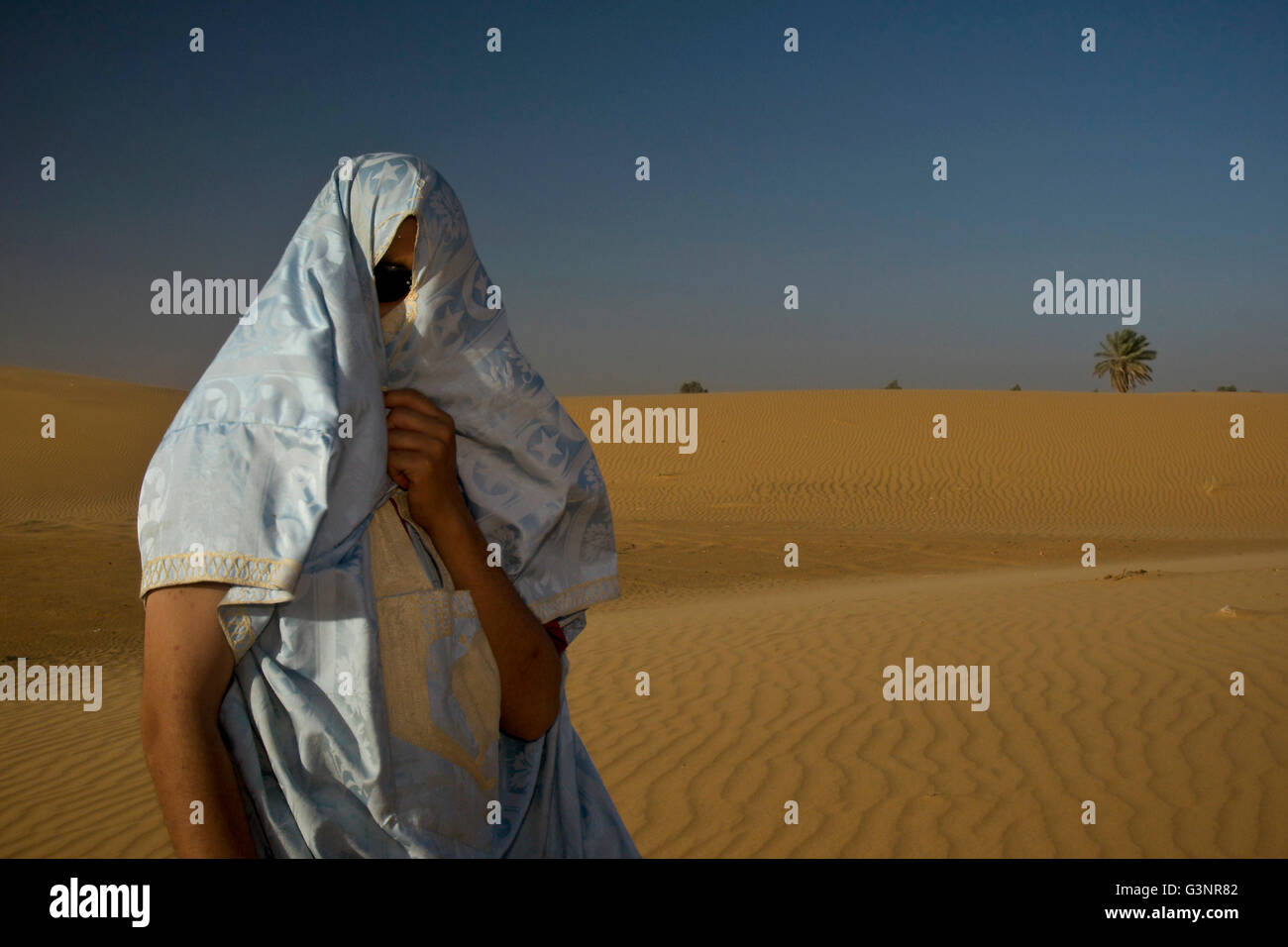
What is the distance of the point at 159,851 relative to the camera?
480 centimetres

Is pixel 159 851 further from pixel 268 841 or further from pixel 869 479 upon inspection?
pixel 869 479

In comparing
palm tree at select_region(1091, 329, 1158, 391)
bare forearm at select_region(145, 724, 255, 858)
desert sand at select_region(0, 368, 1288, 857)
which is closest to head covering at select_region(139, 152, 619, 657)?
bare forearm at select_region(145, 724, 255, 858)

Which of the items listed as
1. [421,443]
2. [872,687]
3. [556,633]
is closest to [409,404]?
[421,443]

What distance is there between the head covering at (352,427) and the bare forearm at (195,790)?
12 centimetres

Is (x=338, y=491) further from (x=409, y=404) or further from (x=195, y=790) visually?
(x=195, y=790)

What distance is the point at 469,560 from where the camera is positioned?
1442 mm

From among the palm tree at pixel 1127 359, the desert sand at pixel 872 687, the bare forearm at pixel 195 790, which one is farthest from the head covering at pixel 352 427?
the palm tree at pixel 1127 359

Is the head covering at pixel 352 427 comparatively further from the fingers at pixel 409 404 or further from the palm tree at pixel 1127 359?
the palm tree at pixel 1127 359

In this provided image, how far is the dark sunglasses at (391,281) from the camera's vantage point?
145 centimetres

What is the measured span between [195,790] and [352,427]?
497mm

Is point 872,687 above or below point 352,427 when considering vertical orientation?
below

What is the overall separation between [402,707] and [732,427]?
114 feet

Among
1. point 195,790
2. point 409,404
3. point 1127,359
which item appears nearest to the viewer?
point 195,790

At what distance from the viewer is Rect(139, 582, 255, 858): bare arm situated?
108 centimetres
